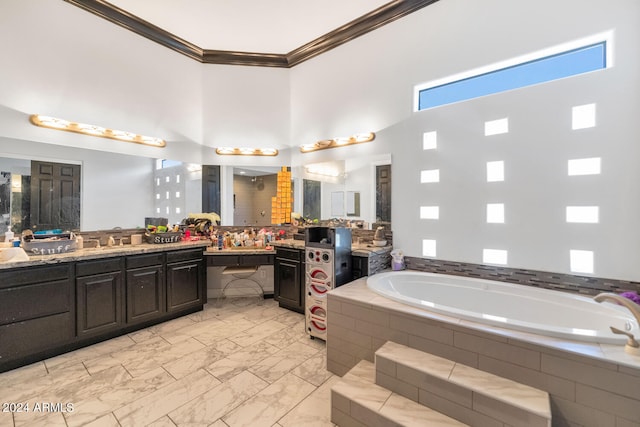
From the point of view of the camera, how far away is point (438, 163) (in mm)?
2715

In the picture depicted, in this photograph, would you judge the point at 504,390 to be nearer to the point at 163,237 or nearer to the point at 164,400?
the point at 164,400

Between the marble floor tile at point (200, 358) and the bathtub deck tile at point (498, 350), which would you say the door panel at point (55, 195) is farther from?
the bathtub deck tile at point (498, 350)

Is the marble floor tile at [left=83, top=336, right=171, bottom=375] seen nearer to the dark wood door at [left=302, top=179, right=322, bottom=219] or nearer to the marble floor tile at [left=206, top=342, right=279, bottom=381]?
the marble floor tile at [left=206, top=342, right=279, bottom=381]

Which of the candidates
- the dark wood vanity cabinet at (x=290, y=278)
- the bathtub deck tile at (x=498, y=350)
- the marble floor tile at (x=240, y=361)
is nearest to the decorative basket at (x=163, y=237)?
the dark wood vanity cabinet at (x=290, y=278)

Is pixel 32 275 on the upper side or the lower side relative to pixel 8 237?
lower

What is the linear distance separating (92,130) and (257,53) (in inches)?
96.2

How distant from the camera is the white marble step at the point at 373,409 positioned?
1392 millimetres

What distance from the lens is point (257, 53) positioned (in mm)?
3885

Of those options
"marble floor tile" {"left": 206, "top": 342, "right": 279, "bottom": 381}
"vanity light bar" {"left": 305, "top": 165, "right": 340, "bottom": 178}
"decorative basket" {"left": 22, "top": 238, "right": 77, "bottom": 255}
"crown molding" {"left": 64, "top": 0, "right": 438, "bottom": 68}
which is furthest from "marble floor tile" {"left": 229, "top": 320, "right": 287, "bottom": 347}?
"crown molding" {"left": 64, "top": 0, "right": 438, "bottom": 68}

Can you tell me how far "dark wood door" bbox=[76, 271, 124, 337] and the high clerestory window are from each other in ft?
12.6

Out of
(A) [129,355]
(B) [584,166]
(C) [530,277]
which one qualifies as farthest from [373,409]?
(B) [584,166]

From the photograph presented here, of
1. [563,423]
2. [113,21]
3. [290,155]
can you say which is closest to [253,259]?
[290,155]

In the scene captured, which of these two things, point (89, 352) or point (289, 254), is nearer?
point (89, 352)

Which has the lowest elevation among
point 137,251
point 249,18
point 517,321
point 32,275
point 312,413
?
point 312,413
